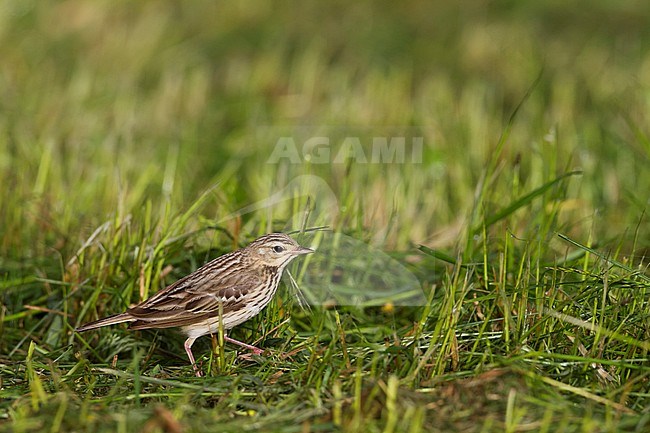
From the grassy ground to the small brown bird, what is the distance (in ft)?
0.59

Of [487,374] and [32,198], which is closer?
[487,374]

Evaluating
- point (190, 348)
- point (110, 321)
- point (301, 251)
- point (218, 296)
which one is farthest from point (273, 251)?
point (110, 321)

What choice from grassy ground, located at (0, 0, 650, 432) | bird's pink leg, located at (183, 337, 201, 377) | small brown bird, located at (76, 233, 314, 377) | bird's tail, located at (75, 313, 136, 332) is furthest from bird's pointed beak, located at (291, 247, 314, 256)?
bird's tail, located at (75, 313, 136, 332)

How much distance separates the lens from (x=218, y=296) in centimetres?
477

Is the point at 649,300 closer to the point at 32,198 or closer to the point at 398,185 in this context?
the point at 398,185

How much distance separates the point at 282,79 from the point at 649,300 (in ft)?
21.8

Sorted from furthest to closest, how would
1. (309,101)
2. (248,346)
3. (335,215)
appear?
(309,101) < (335,215) < (248,346)

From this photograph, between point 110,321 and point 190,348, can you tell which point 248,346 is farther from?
point 110,321

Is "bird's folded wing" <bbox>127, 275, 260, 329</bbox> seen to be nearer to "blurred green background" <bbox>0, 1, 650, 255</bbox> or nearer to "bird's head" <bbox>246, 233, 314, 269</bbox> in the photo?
"bird's head" <bbox>246, 233, 314, 269</bbox>

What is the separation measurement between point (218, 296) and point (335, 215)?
1.57 meters

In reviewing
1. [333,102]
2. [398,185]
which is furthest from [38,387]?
[333,102]

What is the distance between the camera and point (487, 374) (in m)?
3.96

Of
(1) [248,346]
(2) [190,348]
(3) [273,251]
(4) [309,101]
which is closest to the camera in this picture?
(1) [248,346]

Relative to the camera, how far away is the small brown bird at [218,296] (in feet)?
15.5
